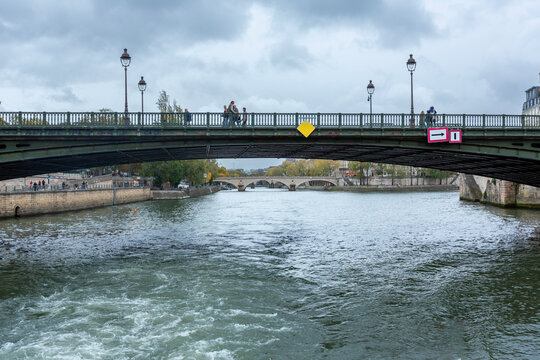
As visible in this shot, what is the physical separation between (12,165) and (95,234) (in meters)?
10.7

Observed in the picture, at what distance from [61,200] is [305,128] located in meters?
39.1

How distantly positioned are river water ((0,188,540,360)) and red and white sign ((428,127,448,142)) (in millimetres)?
6392

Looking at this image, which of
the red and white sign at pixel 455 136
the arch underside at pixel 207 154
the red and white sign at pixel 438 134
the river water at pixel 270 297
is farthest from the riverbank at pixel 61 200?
the red and white sign at pixel 455 136

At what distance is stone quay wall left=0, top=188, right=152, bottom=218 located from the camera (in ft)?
135

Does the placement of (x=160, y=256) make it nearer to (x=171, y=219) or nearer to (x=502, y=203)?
(x=171, y=219)

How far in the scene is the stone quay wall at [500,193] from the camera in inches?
2010

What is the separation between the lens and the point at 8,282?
1741cm

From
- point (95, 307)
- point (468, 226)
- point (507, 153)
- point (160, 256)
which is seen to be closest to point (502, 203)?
point (468, 226)

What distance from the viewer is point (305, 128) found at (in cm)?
2147

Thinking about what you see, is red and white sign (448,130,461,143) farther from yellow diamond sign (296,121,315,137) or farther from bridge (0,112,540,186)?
yellow diamond sign (296,121,315,137)

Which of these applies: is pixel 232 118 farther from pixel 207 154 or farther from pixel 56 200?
Answer: pixel 56 200

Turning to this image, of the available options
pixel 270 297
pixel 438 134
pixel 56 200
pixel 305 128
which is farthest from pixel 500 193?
pixel 56 200

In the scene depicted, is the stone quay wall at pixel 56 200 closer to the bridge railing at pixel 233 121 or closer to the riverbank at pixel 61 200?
the riverbank at pixel 61 200

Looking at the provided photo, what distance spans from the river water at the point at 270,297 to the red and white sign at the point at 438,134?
6.39m
